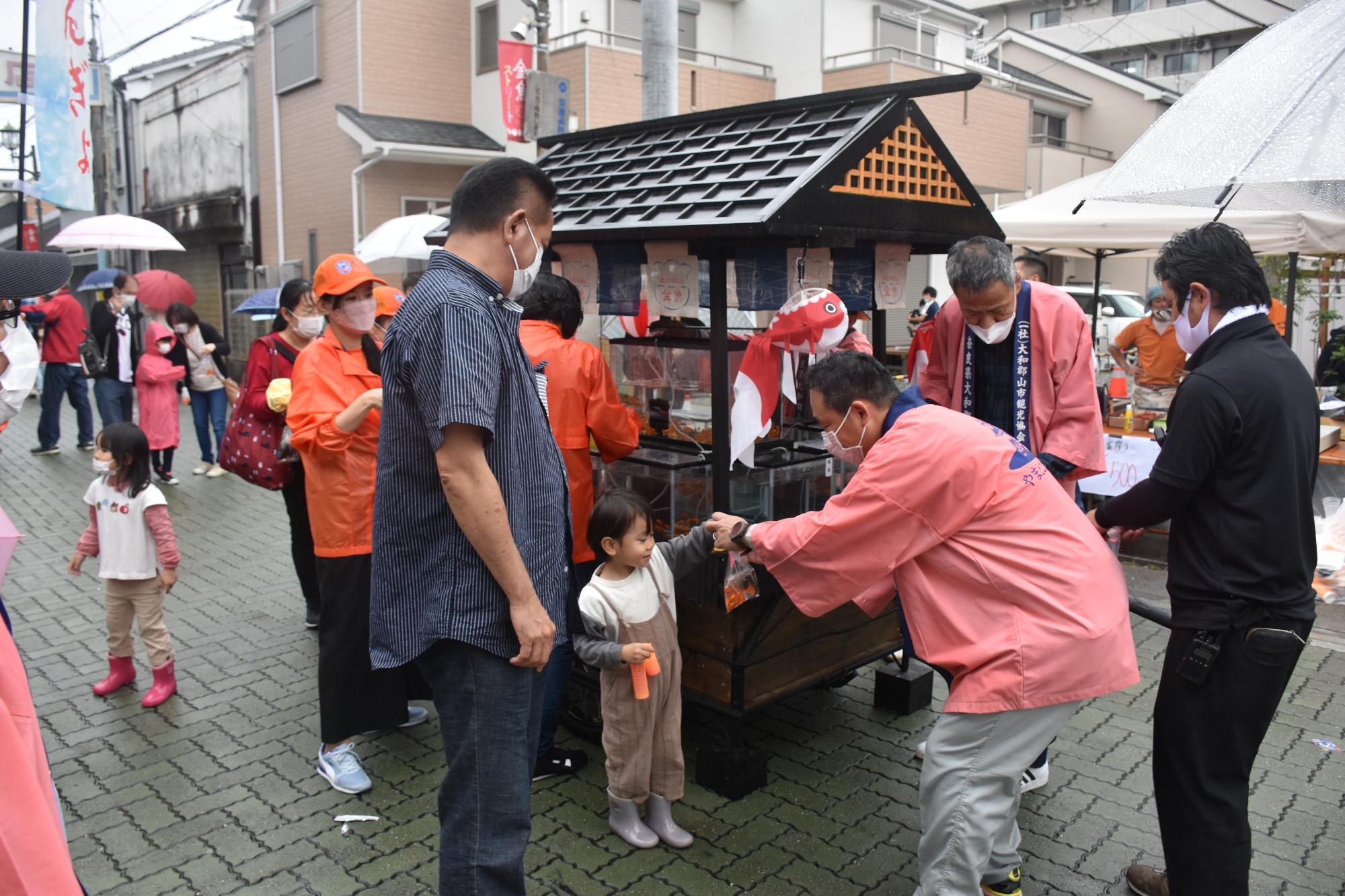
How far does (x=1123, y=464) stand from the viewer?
751cm

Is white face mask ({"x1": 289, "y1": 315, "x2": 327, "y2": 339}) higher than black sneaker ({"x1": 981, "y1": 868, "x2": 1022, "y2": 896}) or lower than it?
higher

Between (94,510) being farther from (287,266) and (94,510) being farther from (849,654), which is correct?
(287,266)

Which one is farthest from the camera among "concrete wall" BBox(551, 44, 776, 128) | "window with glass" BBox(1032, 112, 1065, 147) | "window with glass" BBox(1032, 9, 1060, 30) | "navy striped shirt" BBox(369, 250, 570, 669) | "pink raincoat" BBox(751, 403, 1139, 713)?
"window with glass" BBox(1032, 9, 1060, 30)

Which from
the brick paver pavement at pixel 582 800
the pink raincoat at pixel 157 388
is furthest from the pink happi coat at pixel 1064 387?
the pink raincoat at pixel 157 388

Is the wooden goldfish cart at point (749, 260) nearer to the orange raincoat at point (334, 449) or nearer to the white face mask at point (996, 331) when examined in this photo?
the white face mask at point (996, 331)

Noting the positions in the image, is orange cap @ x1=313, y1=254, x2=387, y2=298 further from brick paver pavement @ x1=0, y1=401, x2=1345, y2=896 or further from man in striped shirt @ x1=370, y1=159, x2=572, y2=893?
brick paver pavement @ x1=0, y1=401, x2=1345, y2=896

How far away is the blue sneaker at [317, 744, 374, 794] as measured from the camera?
391 cm

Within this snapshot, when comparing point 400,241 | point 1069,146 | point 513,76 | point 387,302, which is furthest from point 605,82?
point 1069,146

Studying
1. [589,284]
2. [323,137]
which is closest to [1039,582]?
[589,284]

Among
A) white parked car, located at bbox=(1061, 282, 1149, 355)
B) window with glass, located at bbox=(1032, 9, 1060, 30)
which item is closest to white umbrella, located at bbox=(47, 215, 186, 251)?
white parked car, located at bbox=(1061, 282, 1149, 355)

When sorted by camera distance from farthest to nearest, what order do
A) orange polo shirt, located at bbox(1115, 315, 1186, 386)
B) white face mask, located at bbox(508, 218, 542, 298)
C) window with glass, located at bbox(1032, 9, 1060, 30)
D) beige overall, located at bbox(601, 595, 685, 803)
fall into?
→ window with glass, located at bbox(1032, 9, 1060, 30), orange polo shirt, located at bbox(1115, 315, 1186, 386), beige overall, located at bbox(601, 595, 685, 803), white face mask, located at bbox(508, 218, 542, 298)

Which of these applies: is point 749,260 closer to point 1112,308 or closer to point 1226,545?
point 1226,545

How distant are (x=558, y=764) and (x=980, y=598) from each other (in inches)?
85.1

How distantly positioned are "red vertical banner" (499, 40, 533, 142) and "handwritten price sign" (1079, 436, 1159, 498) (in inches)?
265
